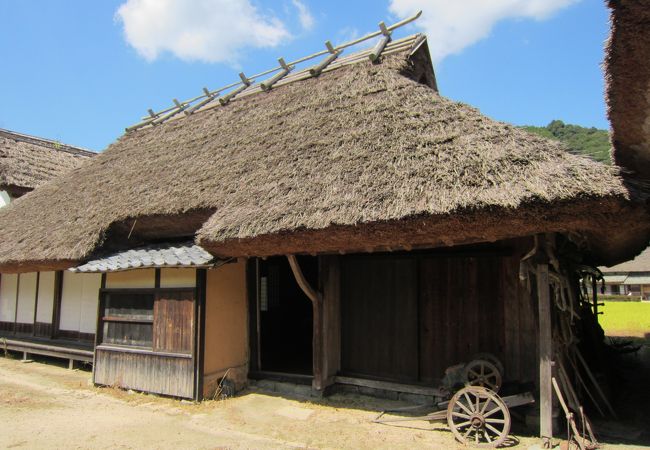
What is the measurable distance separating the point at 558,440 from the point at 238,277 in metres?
5.20

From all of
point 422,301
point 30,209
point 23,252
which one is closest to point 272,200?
point 422,301

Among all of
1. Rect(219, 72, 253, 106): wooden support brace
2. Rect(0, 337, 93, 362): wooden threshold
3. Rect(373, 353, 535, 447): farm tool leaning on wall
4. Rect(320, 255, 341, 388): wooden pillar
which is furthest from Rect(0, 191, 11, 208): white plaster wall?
Rect(373, 353, 535, 447): farm tool leaning on wall

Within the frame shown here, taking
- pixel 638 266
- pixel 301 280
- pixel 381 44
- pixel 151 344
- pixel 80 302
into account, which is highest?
pixel 381 44

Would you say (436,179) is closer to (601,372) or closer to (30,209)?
(601,372)

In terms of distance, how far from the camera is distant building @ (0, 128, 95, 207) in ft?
45.2

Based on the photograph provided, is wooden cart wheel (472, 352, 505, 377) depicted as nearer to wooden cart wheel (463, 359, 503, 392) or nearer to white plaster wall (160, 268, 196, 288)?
wooden cart wheel (463, 359, 503, 392)

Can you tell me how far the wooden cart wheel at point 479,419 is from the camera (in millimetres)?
4609

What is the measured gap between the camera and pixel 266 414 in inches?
239

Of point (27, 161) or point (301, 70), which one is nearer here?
point (301, 70)

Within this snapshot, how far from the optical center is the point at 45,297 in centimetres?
1054

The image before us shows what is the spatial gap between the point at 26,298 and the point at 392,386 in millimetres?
9806

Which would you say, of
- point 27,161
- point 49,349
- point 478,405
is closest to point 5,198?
point 27,161

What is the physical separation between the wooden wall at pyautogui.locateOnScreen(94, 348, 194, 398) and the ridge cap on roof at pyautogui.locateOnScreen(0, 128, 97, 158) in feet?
39.2

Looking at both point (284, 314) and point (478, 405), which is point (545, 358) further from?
point (284, 314)
